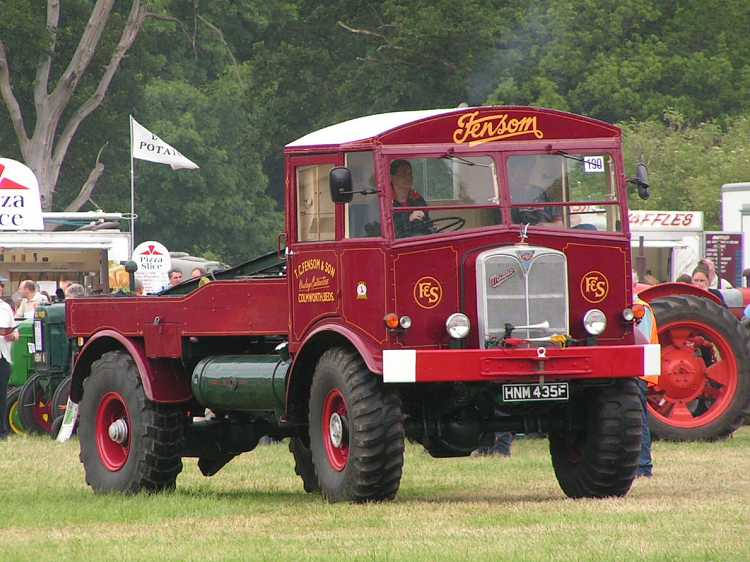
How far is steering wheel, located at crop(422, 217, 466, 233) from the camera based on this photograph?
492 inches

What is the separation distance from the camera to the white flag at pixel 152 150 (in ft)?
143

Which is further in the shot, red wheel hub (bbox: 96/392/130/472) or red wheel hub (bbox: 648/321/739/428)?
red wheel hub (bbox: 648/321/739/428)

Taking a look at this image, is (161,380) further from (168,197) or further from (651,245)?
(168,197)

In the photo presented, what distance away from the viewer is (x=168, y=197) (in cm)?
6456

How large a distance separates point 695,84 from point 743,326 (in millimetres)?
37439

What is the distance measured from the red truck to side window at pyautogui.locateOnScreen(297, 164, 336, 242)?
0.01 metres

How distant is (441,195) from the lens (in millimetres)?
12578

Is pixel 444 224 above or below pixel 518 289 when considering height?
above

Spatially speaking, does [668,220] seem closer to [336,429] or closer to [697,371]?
[697,371]

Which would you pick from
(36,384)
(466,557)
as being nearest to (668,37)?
(36,384)

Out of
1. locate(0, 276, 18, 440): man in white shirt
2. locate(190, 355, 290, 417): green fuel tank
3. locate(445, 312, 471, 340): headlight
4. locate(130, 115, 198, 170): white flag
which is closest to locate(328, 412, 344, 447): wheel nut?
locate(190, 355, 290, 417): green fuel tank

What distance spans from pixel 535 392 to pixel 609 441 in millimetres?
764

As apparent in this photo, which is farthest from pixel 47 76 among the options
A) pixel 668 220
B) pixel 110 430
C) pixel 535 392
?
pixel 535 392

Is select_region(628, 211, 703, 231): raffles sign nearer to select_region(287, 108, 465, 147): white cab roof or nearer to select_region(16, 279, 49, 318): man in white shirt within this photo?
select_region(16, 279, 49, 318): man in white shirt
